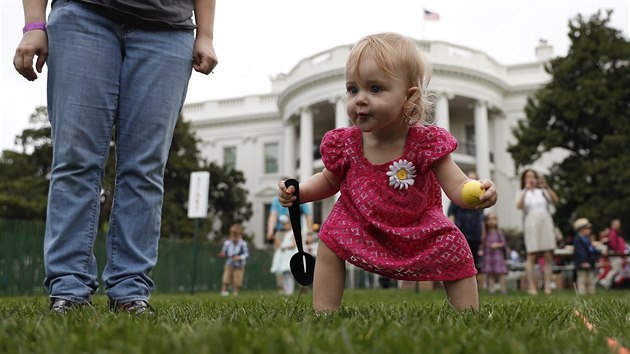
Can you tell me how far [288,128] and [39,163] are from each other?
14903 mm

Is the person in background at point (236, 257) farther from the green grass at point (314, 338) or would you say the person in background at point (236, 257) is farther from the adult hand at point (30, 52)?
the green grass at point (314, 338)

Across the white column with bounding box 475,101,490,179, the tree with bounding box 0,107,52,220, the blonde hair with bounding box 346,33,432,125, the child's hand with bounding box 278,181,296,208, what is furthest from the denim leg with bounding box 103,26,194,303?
the white column with bounding box 475,101,490,179

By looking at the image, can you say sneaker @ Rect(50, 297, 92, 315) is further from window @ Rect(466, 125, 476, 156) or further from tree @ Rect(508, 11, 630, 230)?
window @ Rect(466, 125, 476, 156)

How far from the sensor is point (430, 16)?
1203 inches

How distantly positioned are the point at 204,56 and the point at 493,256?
8.64 meters

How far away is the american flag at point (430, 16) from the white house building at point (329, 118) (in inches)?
51.3

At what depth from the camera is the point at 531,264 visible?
8883 mm

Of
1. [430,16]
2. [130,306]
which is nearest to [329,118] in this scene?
[430,16]

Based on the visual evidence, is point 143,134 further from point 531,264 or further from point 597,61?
point 597,61

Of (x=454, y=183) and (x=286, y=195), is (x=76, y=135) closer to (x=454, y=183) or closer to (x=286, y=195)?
(x=286, y=195)

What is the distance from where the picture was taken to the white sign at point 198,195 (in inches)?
424

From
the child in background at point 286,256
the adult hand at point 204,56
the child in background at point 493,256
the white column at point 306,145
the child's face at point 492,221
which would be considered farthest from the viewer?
the white column at point 306,145

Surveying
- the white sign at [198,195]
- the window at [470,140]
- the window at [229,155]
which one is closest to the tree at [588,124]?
the window at [470,140]

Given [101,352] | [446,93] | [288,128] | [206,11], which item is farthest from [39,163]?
[101,352]
